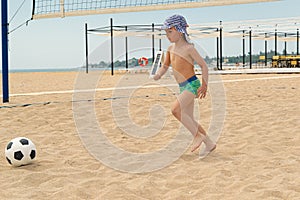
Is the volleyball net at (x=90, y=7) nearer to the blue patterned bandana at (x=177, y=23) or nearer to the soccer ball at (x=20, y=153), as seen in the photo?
the blue patterned bandana at (x=177, y=23)

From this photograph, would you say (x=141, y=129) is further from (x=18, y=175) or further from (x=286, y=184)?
(x=286, y=184)

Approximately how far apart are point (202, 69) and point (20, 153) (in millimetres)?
1498

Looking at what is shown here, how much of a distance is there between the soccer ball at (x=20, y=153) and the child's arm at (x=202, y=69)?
1.34 metres

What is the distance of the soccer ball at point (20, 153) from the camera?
2.99 m

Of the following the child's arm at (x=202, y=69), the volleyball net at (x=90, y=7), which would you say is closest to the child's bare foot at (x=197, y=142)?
the child's arm at (x=202, y=69)

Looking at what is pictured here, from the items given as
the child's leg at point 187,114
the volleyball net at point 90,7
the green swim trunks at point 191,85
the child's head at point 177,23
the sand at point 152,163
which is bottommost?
the sand at point 152,163

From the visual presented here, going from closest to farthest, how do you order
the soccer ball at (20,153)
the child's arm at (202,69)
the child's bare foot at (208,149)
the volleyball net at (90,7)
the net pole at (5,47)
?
the soccer ball at (20,153) → the child's arm at (202,69) → the child's bare foot at (208,149) → the net pole at (5,47) → the volleyball net at (90,7)

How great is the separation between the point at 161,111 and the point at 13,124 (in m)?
2.04

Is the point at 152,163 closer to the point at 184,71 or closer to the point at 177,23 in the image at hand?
the point at 184,71

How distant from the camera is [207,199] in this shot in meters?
2.25

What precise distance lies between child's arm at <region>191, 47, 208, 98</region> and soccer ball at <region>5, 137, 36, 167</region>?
134 centimetres

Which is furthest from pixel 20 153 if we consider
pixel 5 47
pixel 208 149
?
pixel 5 47

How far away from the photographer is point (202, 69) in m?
3.21

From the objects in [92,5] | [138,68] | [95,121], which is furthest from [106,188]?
[138,68]
